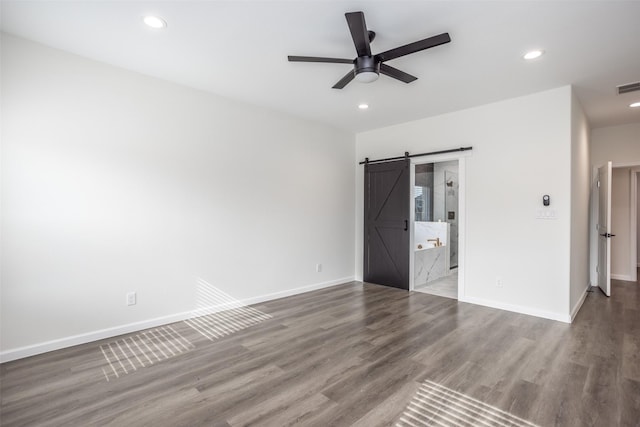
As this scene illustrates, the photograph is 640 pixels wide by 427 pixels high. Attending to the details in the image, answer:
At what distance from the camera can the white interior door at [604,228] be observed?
4660mm

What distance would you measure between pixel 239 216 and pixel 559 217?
3992 mm

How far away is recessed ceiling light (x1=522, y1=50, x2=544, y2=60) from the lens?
2.84m

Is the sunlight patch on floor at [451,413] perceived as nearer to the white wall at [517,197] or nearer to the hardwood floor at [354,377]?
the hardwood floor at [354,377]

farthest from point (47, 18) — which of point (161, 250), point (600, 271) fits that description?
point (600, 271)

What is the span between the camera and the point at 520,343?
10.0 feet

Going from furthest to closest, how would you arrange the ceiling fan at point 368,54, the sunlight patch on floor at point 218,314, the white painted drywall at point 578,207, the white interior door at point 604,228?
the white interior door at point 604,228
the white painted drywall at point 578,207
the sunlight patch on floor at point 218,314
the ceiling fan at point 368,54

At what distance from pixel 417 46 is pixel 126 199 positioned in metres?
3.13

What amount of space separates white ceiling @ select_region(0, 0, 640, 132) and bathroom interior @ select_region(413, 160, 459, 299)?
289 cm

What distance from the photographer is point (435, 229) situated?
21.8 feet

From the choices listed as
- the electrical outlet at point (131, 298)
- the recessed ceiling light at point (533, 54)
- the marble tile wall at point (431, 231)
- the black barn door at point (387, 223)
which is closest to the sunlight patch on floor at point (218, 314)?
the electrical outlet at point (131, 298)

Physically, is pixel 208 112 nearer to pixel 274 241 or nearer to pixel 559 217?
pixel 274 241

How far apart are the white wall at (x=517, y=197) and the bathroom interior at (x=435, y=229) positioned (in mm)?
1121

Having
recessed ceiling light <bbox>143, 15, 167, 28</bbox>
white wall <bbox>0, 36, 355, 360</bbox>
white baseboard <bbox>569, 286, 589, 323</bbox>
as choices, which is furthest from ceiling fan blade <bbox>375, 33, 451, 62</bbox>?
white baseboard <bbox>569, 286, 589, 323</bbox>

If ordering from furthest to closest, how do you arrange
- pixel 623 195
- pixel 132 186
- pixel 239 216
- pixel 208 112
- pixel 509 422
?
pixel 623 195 < pixel 239 216 < pixel 208 112 < pixel 132 186 < pixel 509 422
